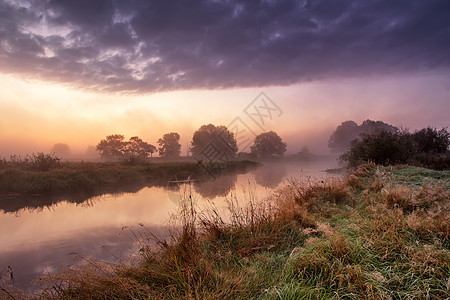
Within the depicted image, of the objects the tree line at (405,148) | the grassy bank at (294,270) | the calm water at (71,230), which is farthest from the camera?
the tree line at (405,148)

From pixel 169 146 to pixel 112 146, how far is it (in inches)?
467

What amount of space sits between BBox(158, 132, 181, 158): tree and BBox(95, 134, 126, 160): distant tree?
8.07 m

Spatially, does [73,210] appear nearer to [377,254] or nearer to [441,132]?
[377,254]

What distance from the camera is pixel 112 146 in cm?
5034

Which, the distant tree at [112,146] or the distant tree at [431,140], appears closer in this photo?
the distant tree at [431,140]

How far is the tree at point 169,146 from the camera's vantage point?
53.9 metres

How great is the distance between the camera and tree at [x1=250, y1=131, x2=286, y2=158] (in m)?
59.5

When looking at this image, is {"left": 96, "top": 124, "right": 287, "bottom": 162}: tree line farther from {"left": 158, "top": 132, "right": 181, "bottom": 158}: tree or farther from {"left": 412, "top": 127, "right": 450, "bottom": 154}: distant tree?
{"left": 412, "top": 127, "right": 450, "bottom": 154}: distant tree

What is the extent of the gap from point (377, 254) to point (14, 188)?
50.2ft

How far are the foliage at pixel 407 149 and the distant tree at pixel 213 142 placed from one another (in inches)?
1251

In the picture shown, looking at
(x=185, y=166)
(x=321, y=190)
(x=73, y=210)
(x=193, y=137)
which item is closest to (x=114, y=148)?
(x=193, y=137)

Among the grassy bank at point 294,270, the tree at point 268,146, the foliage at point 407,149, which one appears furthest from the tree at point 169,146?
the grassy bank at point 294,270

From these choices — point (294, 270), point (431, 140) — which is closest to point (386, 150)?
point (431, 140)

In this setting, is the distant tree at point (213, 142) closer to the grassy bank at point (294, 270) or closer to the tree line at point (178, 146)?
the tree line at point (178, 146)
